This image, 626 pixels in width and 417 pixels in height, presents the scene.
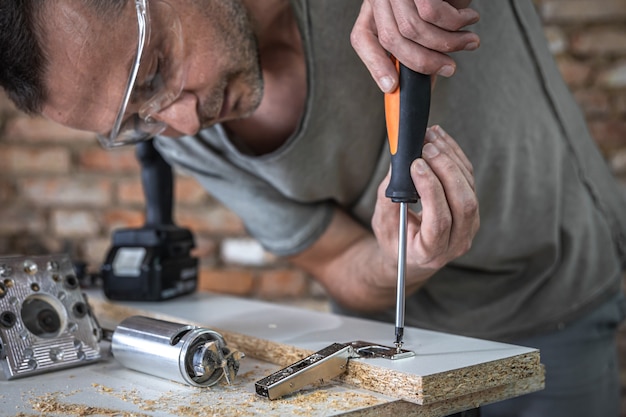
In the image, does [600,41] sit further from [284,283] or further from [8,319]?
[8,319]

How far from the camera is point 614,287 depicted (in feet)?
4.68

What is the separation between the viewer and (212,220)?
7.29ft

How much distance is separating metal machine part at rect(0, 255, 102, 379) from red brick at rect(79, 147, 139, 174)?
4.18 feet

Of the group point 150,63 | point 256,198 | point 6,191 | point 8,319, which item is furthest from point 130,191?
point 8,319

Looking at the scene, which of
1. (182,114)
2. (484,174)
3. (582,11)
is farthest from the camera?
(582,11)

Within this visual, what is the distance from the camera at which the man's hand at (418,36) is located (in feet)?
2.67

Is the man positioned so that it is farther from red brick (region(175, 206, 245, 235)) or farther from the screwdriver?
red brick (region(175, 206, 245, 235))

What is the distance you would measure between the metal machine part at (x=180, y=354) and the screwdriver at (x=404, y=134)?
193 mm

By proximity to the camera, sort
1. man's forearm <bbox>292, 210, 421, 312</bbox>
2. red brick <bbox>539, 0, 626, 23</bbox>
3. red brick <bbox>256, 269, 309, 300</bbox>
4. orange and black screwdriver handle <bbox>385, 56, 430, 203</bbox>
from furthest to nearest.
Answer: red brick <bbox>256, 269, 309, 300</bbox> < red brick <bbox>539, 0, 626, 23</bbox> < man's forearm <bbox>292, 210, 421, 312</bbox> < orange and black screwdriver handle <bbox>385, 56, 430, 203</bbox>

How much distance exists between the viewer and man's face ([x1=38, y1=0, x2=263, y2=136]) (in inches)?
37.5

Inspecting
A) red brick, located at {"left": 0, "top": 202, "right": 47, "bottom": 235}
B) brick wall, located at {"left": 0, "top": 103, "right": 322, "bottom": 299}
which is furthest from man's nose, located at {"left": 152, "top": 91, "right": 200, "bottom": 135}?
red brick, located at {"left": 0, "top": 202, "right": 47, "bottom": 235}

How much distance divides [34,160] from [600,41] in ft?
5.35

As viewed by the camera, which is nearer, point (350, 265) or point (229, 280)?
point (350, 265)

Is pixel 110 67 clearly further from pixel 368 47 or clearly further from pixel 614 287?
pixel 614 287
